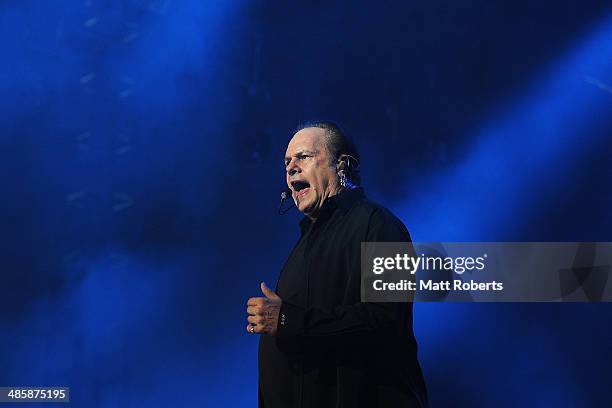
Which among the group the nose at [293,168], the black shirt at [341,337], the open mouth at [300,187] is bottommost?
the black shirt at [341,337]

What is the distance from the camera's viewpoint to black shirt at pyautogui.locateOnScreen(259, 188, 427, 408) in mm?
1661

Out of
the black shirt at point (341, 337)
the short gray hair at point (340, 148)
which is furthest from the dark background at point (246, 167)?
the black shirt at point (341, 337)

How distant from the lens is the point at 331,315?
167 centimetres

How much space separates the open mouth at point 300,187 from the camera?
6.61ft

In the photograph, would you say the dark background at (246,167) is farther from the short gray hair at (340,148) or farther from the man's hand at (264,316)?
the man's hand at (264,316)

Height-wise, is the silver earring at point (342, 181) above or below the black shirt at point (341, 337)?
above

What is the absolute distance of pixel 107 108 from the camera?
3.38 metres

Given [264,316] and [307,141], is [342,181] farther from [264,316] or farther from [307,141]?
[264,316]

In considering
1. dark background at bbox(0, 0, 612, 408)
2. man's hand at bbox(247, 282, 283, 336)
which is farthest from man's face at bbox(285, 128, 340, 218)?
dark background at bbox(0, 0, 612, 408)

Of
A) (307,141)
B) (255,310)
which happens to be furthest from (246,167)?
(255,310)

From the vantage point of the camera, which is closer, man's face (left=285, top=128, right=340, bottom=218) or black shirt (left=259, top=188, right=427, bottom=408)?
black shirt (left=259, top=188, right=427, bottom=408)

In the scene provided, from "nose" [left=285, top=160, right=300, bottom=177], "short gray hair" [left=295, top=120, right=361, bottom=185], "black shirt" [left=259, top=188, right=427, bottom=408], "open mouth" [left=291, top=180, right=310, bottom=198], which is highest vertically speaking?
"short gray hair" [left=295, top=120, right=361, bottom=185]

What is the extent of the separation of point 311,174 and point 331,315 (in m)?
0.46

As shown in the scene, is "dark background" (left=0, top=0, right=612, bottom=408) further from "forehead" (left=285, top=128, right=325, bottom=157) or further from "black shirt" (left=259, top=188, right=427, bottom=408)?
"black shirt" (left=259, top=188, right=427, bottom=408)
